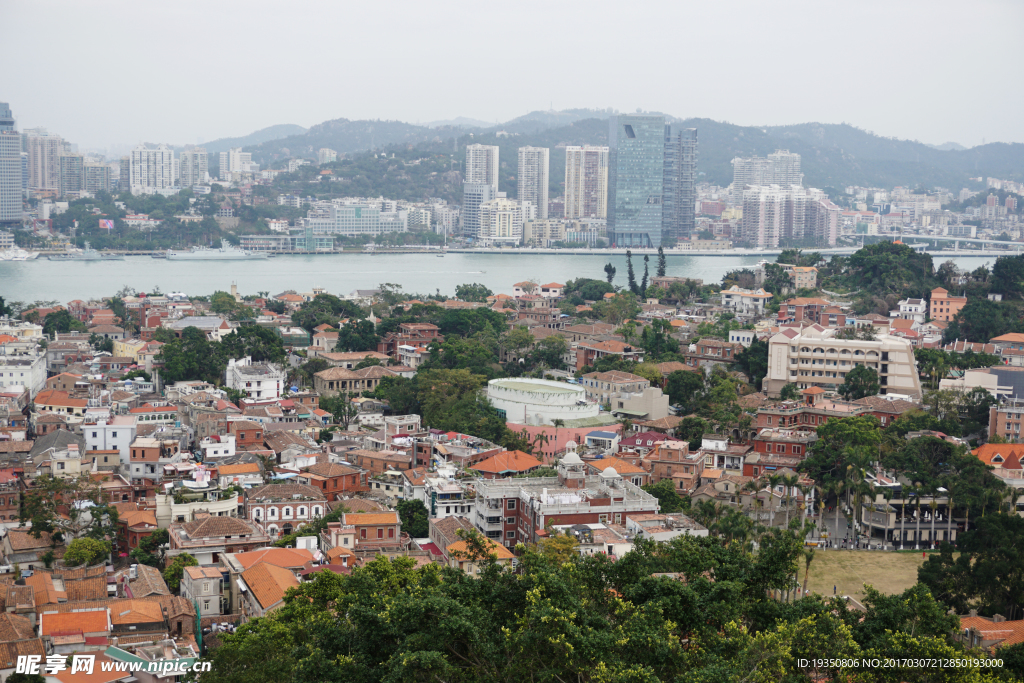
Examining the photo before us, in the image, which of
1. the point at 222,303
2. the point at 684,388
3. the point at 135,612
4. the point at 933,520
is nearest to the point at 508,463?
the point at 933,520

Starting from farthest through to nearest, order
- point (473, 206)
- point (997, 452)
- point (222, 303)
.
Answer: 1. point (473, 206)
2. point (222, 303)
3. point (997, 452)

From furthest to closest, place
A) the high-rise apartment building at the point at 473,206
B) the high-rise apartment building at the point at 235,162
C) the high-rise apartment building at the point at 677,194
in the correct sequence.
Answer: the high-rise apartment building at the point at 235,162
the high-rise apartment building at the point at 677,194
the high-rise apartment building at the point at 473,206

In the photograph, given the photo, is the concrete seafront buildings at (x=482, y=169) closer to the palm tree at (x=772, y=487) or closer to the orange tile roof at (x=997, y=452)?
the orange tile roof at (x=997, y=452)

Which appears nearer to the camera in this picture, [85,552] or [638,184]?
[85,552]

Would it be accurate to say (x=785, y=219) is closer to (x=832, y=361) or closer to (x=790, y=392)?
(x=832, y=361)

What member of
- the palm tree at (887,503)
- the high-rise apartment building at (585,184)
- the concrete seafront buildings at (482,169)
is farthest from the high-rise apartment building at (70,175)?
Answer: the palm tree at (887,503)

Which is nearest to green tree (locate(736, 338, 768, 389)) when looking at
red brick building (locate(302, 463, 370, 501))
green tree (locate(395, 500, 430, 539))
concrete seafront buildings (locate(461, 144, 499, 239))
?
red brick building (locate(302, 463, 370, 501))
